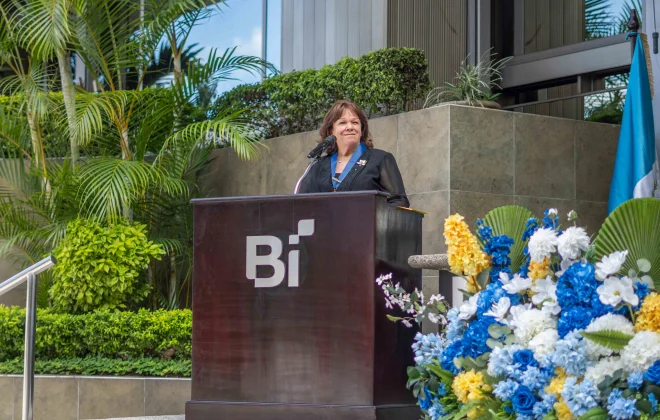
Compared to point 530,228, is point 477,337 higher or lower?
lower

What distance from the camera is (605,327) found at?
2613 mm

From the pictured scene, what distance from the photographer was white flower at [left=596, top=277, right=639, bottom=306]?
2607 mm

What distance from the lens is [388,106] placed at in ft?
26.8

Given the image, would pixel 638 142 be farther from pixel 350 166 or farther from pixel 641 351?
pixel 641 351

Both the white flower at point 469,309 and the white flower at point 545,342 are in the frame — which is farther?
the white flower at point 469,309

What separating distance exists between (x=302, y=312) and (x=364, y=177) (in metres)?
1.06

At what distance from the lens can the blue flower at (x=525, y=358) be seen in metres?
2.75

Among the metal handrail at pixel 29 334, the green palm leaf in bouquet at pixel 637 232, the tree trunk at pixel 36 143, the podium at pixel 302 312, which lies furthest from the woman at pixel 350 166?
the tree trunk at pixel 36 143

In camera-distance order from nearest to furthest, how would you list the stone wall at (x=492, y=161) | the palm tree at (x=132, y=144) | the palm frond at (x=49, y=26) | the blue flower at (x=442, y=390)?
the blue flower at (x=442, y=390)
the stone wall at (x=492, y=161)
the palm frond at (x=49, y=26)
the palm tree at (x=132, y=144)

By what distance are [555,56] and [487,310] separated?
7.32 metres

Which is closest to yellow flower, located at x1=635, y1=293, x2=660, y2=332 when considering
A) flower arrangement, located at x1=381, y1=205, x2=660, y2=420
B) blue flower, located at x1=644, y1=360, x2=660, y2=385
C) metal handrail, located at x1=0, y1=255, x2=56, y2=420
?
flower arrangement, located at x1=381, y1=205, x2=660, y2=420

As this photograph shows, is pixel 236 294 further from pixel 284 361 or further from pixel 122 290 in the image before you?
pixel 122 290

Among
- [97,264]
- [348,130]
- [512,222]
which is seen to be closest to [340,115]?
[348,130]

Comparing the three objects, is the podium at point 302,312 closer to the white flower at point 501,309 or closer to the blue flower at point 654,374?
the white flower at point 501,309
